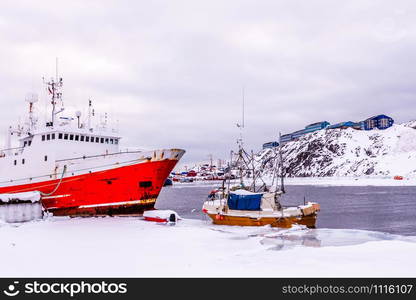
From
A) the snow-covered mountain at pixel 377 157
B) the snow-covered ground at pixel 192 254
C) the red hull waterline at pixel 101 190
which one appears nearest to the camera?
the snow-covered ground at pixel 192 254

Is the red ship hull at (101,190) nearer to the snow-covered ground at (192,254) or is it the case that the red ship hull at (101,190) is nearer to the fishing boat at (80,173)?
the fishing boat at (80,173)

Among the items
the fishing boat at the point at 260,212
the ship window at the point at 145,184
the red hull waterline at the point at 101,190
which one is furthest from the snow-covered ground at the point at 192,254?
the ship window at the point at 145,184

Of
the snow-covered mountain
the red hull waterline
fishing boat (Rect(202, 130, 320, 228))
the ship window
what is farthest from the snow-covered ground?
the snow-covered mountain

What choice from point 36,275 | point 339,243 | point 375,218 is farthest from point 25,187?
point 375,218

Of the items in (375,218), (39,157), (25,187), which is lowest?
(375,218)

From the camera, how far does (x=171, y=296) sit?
8664 mm

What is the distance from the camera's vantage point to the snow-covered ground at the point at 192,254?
10.8 m

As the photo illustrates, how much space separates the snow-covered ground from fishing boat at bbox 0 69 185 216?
644 centimetres

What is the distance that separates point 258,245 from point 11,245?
10.3m

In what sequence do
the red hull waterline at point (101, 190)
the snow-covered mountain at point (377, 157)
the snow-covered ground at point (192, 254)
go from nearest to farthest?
the snow-covered ground at point (192, 254)
the red hull waterline at point (101, 190)
the snow-covered mountain at point (377, 157)

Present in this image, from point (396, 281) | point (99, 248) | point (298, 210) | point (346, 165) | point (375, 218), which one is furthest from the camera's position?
point (346, 165)

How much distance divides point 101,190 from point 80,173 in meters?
1.98

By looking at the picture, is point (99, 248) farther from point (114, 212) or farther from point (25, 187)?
point (25, 187)

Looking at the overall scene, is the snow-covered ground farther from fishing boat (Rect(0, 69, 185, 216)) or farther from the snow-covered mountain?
the snow-covered mountain
